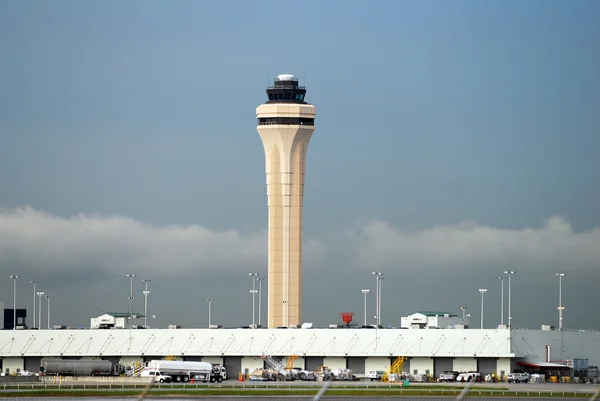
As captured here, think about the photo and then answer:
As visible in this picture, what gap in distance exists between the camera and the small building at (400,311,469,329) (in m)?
171

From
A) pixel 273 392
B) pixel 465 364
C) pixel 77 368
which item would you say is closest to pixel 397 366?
pixel 465 364

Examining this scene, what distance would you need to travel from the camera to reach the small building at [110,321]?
182500mm

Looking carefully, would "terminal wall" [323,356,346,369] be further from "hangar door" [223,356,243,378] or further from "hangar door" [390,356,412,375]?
"hangar door" [223,356,243,378]

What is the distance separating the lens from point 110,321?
7279 inches

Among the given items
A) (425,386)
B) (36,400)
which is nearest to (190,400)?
(36,400)

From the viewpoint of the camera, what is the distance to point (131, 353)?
561ft

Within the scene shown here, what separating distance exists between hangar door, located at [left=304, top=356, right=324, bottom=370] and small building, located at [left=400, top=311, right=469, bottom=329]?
14.2 metres

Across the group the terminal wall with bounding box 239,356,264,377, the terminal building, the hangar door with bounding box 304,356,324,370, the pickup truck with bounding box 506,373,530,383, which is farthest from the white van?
the pickup truck with bounding box 506,373,530,383

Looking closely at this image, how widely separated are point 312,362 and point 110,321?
3506 centimetres

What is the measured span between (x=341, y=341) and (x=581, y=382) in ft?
105

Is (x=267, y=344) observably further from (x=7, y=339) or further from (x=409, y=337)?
(x=7, y=339)

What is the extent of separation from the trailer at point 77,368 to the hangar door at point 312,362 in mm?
26578

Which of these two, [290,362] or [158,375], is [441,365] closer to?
[290,362]

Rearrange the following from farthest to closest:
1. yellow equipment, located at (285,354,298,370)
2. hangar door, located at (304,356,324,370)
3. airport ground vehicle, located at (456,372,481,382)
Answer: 1. hangar door, located at (304,356,324,370)
2. yellow equipment, located at (285,354,298,370)
3. airport ground vehicle, located at (456,372,481,382)
